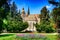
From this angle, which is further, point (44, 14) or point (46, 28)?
point (44, 14)

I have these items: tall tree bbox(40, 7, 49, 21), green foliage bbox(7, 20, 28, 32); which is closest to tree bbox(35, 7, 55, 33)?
tall tree bbox(40, 7, 49, 21)

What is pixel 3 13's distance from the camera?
25094mm

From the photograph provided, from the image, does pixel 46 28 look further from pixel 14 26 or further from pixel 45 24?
pixel 14 26

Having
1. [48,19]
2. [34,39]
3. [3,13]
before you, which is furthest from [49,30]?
[34,39]

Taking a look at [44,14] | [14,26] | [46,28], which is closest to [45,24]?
[46,28]

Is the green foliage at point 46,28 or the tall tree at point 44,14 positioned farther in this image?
the tall tree at point 44,14

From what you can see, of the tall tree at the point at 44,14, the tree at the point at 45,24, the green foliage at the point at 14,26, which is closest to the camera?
the green foliage at the point at 14,26

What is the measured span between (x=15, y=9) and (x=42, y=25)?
11.7 m

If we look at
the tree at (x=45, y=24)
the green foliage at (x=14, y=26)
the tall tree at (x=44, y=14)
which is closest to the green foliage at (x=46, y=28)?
the tree at (x=45, y=24)

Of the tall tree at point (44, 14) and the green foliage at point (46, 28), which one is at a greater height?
the tall tree at point (44, 14)

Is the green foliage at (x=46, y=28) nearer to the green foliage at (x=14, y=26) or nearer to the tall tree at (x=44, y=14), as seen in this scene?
the tall tree at (x=44, y=14)

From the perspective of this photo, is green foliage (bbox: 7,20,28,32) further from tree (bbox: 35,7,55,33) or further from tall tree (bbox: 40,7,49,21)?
tall tree (bbox: 40,7,49,21)

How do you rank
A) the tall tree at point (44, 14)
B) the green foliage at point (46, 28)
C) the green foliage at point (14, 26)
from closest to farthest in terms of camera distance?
the green foliage at point (14, 26), the green foliage at point (46, 28), the tall tree at point (44, 14)

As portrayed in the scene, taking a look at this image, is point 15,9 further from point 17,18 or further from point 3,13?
point 3,13
